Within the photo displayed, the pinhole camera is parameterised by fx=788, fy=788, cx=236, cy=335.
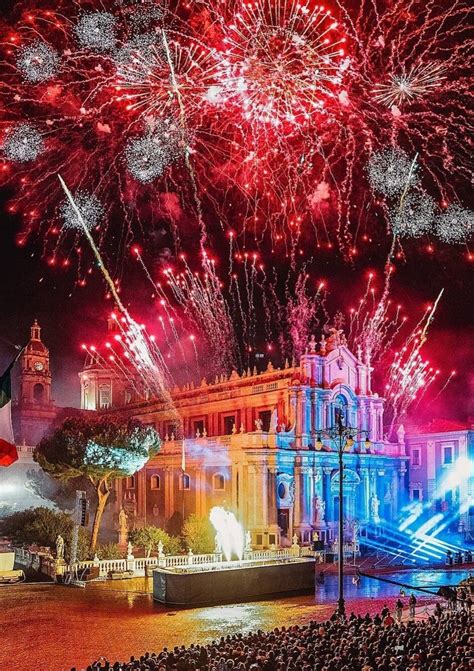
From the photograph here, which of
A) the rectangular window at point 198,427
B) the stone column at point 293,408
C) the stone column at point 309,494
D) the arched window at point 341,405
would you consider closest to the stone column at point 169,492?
the rectangular window at point 198,427

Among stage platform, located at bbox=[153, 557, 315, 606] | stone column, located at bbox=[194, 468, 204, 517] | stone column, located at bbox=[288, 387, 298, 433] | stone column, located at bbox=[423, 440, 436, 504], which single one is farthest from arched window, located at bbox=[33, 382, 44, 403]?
stage platform, located at bbox=[153, 557, 315, 606]

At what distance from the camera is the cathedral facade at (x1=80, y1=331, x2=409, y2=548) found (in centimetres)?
5097

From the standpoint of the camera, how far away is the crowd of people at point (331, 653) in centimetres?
1614

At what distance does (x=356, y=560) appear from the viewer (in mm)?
46250

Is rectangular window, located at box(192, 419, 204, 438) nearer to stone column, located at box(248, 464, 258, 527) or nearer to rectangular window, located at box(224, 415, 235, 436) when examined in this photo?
rectangular window, located at box(224, 415, 235, 436)

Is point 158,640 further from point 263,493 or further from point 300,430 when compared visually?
point 300,430

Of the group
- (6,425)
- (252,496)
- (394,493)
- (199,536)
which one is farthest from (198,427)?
(6,425)

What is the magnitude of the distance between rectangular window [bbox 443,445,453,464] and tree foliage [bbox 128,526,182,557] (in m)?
26.2

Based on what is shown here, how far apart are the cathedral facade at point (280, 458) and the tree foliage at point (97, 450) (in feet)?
23.7

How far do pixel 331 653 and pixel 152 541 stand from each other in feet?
88.3

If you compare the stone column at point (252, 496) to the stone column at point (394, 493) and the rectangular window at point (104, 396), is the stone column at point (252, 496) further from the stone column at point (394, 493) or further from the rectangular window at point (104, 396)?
the rectangular window at point (104, 396)

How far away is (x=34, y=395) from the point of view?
76.0 m

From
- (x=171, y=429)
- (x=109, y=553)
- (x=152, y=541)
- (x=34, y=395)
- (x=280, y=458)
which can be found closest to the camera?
(x=109, y=553)

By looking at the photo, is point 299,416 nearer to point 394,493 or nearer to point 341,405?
point 341,405
